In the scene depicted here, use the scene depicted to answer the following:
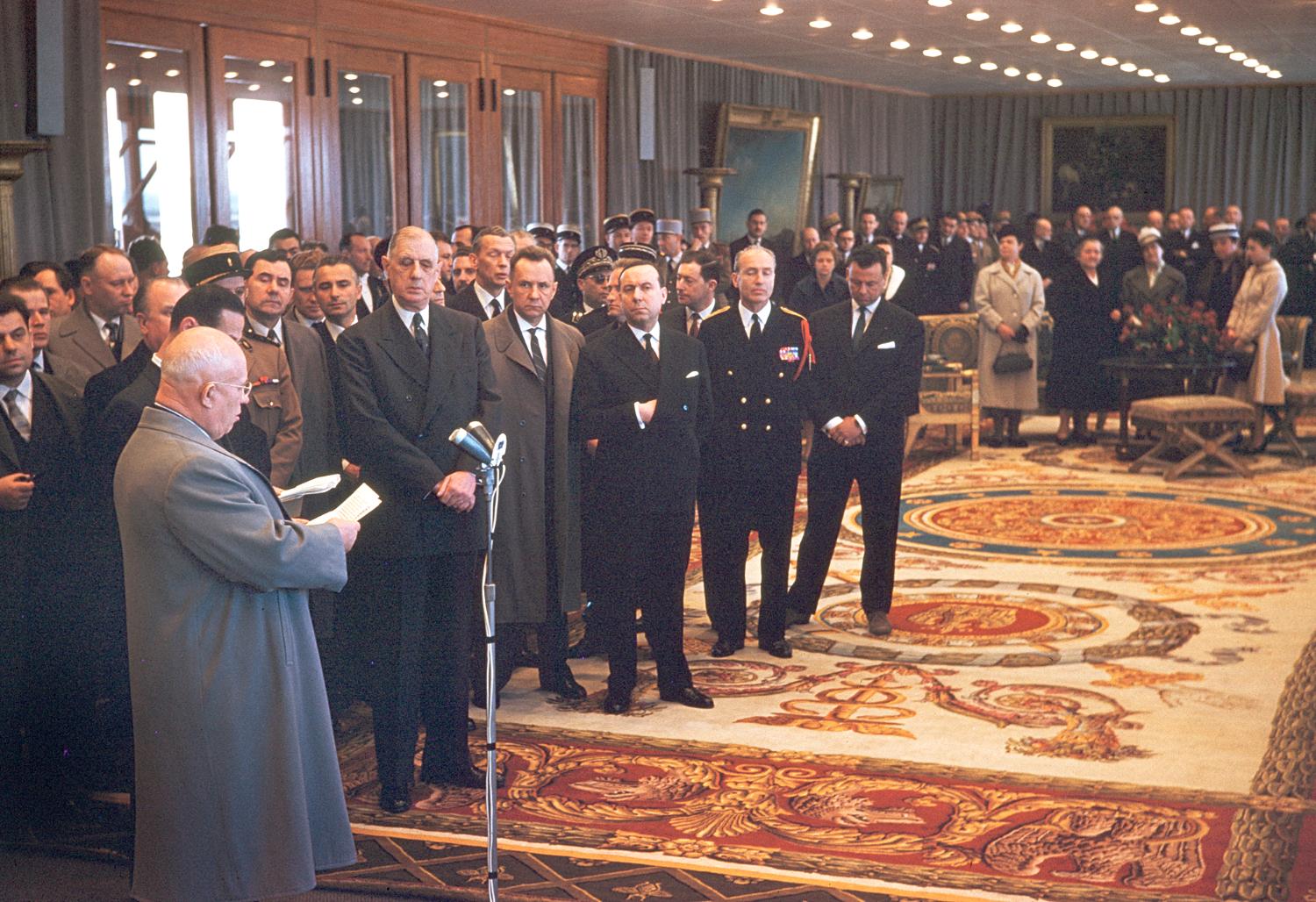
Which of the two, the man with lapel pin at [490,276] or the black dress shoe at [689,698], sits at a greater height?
the man with lapel pin at [490,276]

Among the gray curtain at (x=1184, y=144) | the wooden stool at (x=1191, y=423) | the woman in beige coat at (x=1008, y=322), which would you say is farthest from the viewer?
the gray curtain at (x=1184, y=144)

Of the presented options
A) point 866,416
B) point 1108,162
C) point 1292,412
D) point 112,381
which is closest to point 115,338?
point 112,381

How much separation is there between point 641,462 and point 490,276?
1355 mm

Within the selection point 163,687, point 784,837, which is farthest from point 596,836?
point 163,687

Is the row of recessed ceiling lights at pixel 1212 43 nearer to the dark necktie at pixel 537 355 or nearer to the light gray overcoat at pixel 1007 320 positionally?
the light gray overcoat at pixel 1007 320

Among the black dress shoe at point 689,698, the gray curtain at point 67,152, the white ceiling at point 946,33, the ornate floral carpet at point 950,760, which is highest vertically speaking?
the white ceiling at point 946,33

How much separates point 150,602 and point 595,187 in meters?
12.5

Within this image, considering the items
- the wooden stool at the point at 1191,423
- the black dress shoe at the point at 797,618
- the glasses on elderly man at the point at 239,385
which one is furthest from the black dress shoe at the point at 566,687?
the wooden stool at the point at 1191,423

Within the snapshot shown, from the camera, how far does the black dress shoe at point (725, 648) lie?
6.43 meters

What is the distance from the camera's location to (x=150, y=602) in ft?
10.8

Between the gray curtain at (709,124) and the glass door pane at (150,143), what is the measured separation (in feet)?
19.0

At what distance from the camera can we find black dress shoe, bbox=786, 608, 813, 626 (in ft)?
22.8

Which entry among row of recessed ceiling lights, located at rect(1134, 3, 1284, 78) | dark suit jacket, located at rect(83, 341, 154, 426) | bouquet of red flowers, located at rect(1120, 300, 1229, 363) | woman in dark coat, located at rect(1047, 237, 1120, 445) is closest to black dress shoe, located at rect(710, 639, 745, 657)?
dark suit jacket, located at rect(83, 341, 154, 426)

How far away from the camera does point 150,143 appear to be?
10.2 metres
